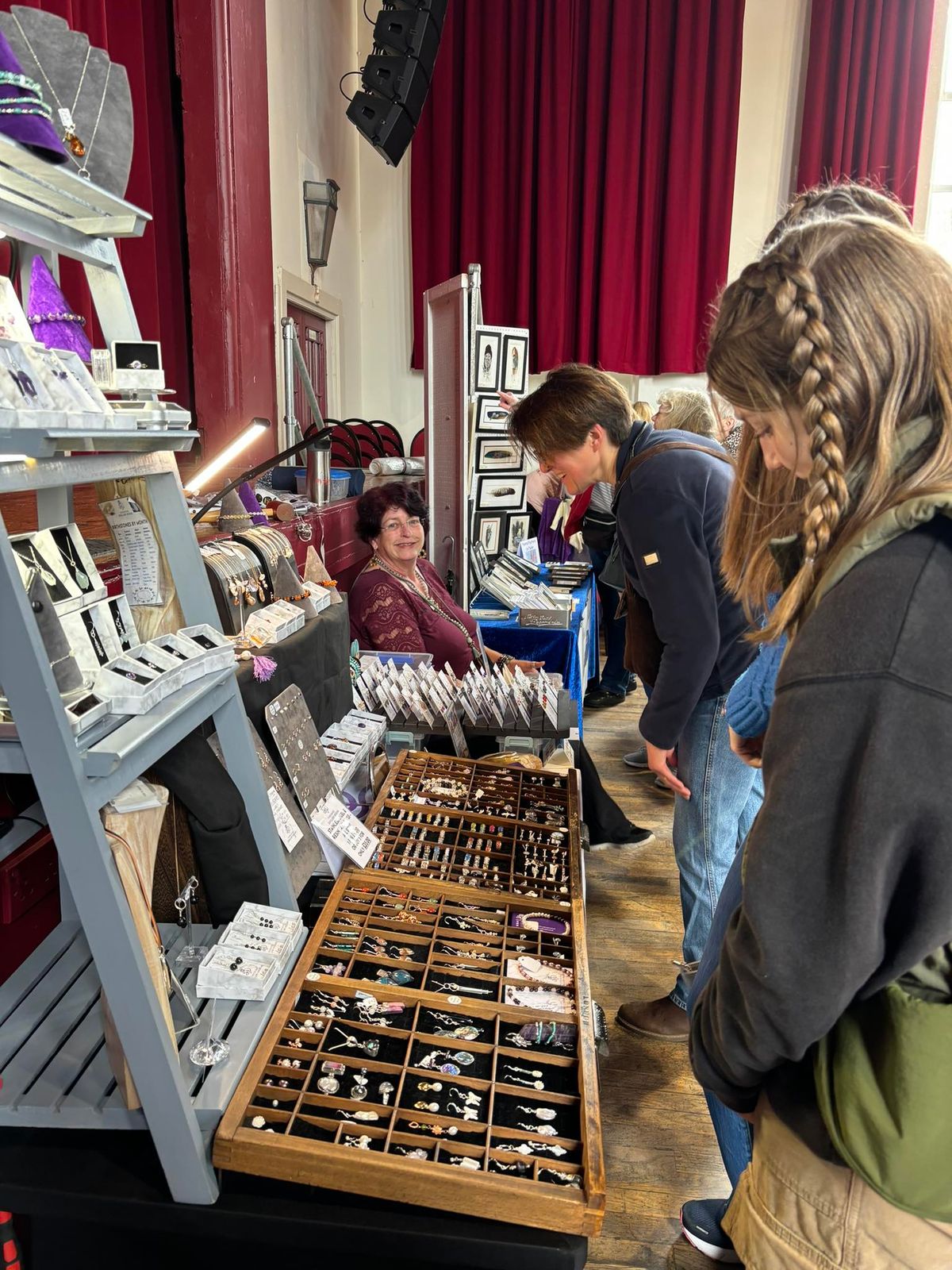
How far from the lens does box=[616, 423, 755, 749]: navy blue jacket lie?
1779 millimetres

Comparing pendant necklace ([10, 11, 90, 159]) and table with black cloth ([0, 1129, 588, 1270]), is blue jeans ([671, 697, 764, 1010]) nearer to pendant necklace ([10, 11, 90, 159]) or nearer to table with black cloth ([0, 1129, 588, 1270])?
table with black cloth ([0, 1129, 588, 1270])

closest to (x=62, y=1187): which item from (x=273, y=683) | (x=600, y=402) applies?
(x=273, y=683)

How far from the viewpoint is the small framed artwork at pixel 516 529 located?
15.0ft

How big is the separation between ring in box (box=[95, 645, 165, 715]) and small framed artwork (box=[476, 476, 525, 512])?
319 centimetres

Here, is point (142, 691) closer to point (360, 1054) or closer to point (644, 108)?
point (360, 1054)

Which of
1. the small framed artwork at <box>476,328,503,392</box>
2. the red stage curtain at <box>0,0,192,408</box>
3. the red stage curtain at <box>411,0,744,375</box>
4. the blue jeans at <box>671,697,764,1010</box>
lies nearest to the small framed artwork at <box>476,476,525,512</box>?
the small framed artwork at <box>476,328,503,392</box>

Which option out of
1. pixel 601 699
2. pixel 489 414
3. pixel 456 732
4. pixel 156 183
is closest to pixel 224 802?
pixel 456 732

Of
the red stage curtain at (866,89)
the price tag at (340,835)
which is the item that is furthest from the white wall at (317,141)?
the price tag at (340,835)

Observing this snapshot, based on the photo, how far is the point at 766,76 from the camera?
6.20m

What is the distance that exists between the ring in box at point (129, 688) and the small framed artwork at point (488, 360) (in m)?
3.21

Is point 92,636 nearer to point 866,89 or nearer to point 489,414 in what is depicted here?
point 489,414

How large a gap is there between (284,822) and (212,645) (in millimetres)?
412

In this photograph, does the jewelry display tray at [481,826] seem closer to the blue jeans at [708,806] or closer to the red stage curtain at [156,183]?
the blue jeans at [708,806]

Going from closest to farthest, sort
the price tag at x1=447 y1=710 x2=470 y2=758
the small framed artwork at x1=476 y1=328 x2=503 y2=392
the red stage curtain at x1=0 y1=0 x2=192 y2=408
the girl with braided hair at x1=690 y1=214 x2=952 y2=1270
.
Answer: the girl with braided hair at x1=690 y1=214 x2=952 y2=1270 < the price tag at x1=447 y1=710 x2=470 y2=758 < the red stage curtain at x1=0 y1=0 x2=192 y2=408 < the small framed artwork at x1=476 y1=328 x2=503 y2=392
